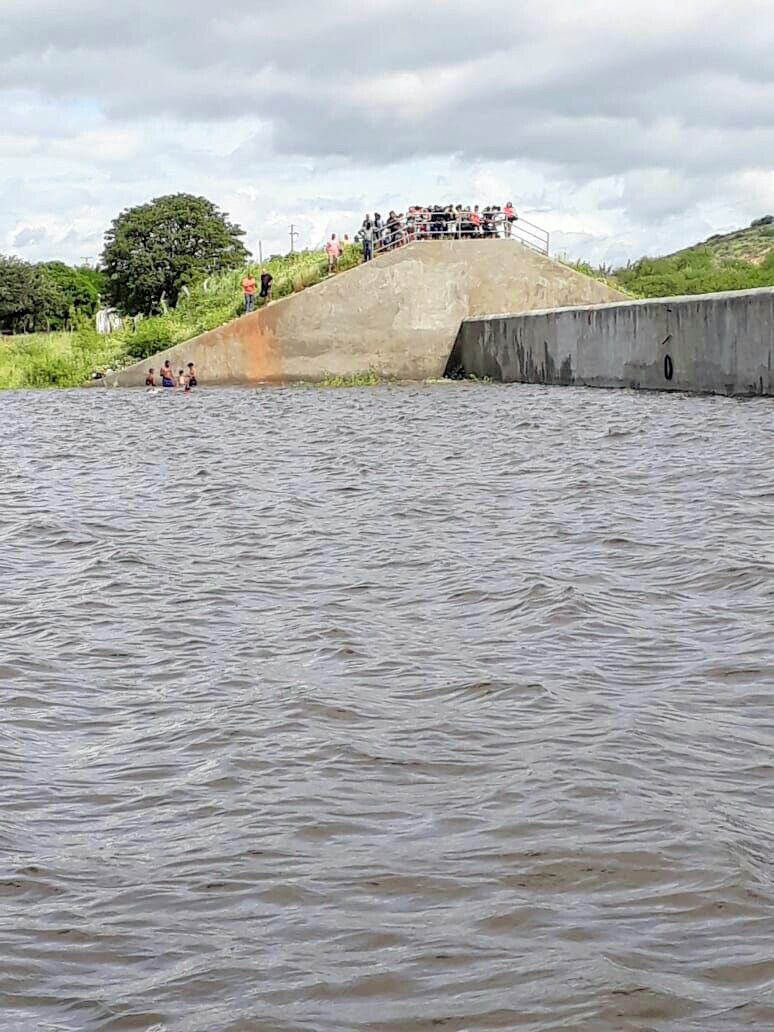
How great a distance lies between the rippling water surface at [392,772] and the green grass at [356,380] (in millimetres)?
24782

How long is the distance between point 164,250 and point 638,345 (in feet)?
163

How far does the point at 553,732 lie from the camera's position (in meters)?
5.33

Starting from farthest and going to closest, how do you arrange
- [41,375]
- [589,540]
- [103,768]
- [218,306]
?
1. [218,306]
2. [41,375]
3. [589,540]
4. [103,768]

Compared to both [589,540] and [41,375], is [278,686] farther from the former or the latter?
[41,375]

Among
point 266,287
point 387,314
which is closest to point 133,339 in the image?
point 266,287

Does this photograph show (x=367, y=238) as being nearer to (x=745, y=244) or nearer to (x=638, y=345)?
(x=638, y=345)

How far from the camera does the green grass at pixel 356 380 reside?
36.0 m

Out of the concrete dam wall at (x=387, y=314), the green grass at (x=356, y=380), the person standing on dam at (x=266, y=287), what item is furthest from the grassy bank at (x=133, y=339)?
the green grass at (x=356, y=380)

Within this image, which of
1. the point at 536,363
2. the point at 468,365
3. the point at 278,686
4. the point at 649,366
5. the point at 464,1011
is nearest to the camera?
the point at 464,1011

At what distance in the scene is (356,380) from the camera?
36188 millimetres

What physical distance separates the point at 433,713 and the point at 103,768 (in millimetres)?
1338

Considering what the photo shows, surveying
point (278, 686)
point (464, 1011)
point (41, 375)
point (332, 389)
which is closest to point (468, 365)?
point (332, 389)

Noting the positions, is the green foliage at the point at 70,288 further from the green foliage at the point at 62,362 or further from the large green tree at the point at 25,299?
the green foliage at the point at 62,362

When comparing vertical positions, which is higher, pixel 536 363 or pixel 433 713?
pixel 536 363
